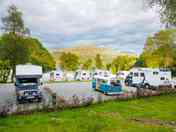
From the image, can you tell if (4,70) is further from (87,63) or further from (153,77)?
(87,63)

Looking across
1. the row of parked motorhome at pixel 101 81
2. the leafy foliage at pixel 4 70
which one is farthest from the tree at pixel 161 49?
the leafy foliage at pixel 4 70

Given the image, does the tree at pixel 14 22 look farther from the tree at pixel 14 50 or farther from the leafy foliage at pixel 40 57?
the leafy foliage at pixel 40 57

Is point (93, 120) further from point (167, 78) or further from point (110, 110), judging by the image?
point (167, 78)

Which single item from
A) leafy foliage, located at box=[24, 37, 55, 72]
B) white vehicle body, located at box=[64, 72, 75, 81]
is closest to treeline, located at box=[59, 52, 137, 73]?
leafy foliage, located at box=[24, 37, 55, 72]

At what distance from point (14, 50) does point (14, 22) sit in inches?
224

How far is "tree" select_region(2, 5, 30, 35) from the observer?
47.0 metres

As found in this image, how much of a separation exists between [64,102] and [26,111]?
2644 mm

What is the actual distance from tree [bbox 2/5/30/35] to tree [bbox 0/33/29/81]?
1.10 meters

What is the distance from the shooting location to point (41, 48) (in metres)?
71.1

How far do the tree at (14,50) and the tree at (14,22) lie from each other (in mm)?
1103

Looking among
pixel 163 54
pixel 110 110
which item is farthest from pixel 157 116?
pixel 163 54

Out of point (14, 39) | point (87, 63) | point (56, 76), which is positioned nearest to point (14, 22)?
point (14, 39)

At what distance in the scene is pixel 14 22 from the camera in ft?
155

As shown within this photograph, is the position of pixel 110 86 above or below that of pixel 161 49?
below
